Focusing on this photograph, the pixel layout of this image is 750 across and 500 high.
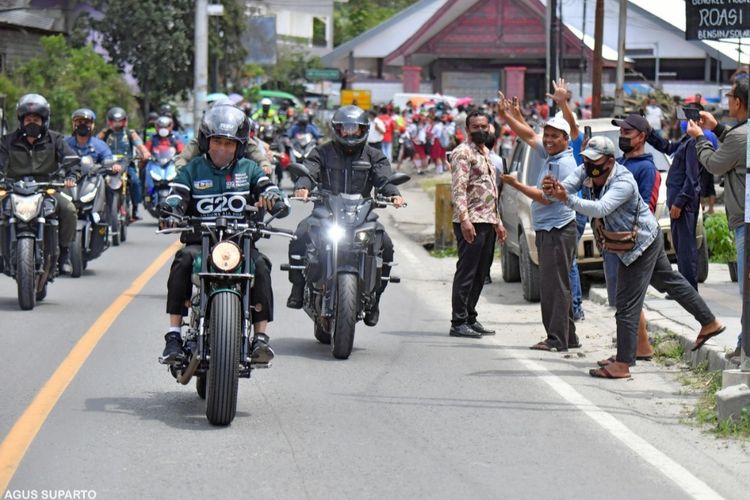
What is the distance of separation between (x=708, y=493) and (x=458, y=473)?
1188 mm

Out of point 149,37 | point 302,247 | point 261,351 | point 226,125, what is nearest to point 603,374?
point 302,247

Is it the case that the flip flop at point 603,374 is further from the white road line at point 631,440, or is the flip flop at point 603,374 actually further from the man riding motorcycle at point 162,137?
the man riding motorcycle at point 162,137

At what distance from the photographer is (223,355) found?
8164 mm

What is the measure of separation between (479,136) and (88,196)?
18.0 ft

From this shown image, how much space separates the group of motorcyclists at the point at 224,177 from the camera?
8.85 meters

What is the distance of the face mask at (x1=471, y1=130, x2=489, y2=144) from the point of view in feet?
41.8

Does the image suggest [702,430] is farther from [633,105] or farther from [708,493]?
[633,105]

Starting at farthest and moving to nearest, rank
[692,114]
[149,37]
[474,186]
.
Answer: [149,37] < [474,186] < [692,114]

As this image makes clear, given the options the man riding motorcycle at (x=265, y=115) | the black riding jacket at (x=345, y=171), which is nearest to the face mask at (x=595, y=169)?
the black riding jacket at (x=345, y=171)

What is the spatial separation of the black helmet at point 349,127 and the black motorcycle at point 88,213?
526 cm

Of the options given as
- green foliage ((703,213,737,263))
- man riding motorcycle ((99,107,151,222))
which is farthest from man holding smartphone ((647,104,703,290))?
man riding motorcycle ((99,107,151,222))

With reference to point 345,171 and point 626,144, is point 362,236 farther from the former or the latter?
point 626,144

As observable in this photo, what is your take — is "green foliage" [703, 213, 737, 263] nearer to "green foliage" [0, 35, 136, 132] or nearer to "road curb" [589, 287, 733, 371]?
"road curb" [589, 287, 733, 371]

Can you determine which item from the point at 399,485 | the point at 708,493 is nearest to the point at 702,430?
the point at 708,493
